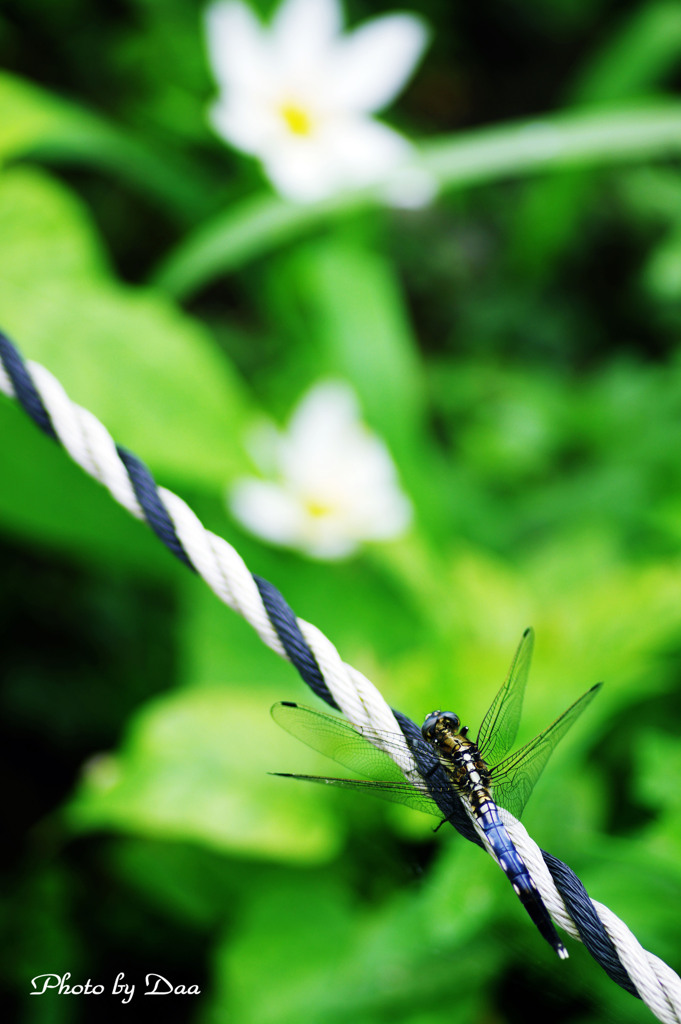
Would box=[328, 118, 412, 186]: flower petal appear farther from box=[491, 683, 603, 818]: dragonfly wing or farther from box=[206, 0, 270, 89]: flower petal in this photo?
box=[491, 683, 603, 818]: dragonfly wing

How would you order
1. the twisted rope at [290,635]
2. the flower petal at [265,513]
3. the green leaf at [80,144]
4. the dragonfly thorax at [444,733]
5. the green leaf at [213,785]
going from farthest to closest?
the flower petal at [265,513] < the green leaf at [80,144] < the green leaf at [213,785] < the dragonfly thorax at [444,733] < the twisted rope at [290,635]

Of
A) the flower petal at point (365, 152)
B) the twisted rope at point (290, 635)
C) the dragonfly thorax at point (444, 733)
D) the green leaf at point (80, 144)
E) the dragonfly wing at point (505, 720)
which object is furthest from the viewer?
the flower petal at point (365, 152)

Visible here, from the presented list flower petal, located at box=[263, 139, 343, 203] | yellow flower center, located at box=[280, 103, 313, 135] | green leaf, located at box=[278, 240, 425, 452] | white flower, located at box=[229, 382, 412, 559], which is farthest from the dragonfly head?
yellow flower center, located at box=[280, 103, 313, 135]

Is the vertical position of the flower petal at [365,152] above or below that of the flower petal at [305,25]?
below

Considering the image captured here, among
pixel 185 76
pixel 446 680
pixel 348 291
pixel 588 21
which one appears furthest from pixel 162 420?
pixel 588 21

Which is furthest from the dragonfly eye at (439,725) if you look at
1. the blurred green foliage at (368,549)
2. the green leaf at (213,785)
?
the green leaf at (213,785)

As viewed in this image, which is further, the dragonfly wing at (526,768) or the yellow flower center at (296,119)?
the yellow flower center at (296,119)

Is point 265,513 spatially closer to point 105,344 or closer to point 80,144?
point 105,344

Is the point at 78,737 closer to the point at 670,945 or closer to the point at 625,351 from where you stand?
the point at 670,945

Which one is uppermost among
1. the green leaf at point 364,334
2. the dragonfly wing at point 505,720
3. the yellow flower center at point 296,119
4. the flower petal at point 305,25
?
the flower petal at point 305,25

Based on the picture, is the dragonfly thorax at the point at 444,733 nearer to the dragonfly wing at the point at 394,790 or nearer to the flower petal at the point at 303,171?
the dragonfly wing at the point at 394,790
